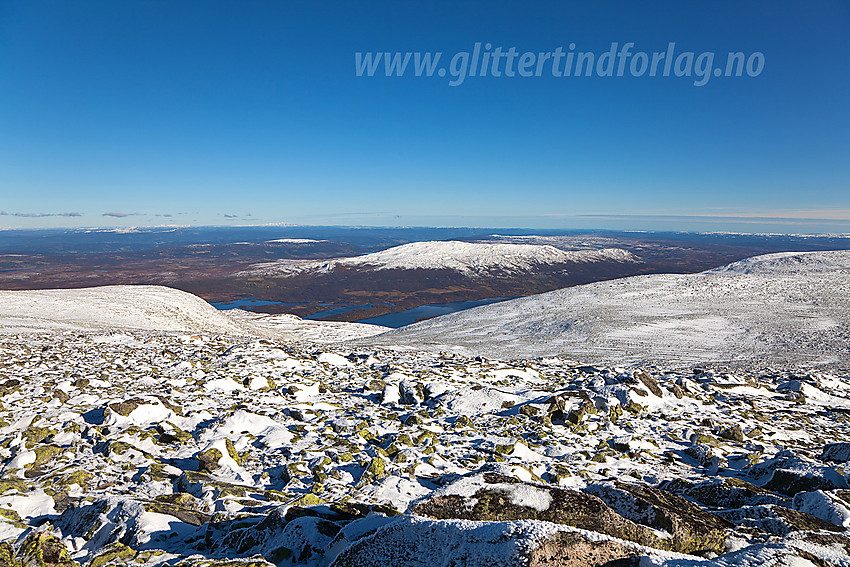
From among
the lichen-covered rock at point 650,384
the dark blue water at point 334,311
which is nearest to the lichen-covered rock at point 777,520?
the lichen-covered rock at point 650,384

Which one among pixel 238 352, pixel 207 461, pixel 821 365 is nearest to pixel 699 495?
pixel 207 461

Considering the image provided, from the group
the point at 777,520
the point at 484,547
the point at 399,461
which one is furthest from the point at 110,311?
the point at 777,520

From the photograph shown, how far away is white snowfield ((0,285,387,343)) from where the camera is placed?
29.0 meters

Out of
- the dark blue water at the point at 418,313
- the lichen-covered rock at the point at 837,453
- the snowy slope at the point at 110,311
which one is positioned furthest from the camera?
the dark blue water at the point at 418,313

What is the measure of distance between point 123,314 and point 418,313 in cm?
8047

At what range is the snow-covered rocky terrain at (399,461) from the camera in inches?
182

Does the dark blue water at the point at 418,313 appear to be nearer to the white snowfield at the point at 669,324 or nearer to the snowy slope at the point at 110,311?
the white snowfield at the point at 669,324

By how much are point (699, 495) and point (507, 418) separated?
5.39 meters

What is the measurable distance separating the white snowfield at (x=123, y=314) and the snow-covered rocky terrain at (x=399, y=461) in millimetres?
11930

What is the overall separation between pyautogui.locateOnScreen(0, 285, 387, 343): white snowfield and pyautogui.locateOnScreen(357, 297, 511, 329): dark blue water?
46.1 m

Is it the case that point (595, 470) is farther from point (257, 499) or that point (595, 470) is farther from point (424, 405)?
point (257, 499)

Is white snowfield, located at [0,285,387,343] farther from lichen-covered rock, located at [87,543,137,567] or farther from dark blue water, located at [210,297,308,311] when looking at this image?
dark blue water, located at [210,297,308,311]

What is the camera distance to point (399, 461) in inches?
352

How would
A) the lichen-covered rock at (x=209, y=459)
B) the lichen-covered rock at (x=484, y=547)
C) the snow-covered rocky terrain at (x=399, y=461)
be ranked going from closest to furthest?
the lichen-covered rock at (x=484, y=547), the snow-covered rocky terrain at (x=399, y=461), the lichen-covered rock at (x=209, y=459)
